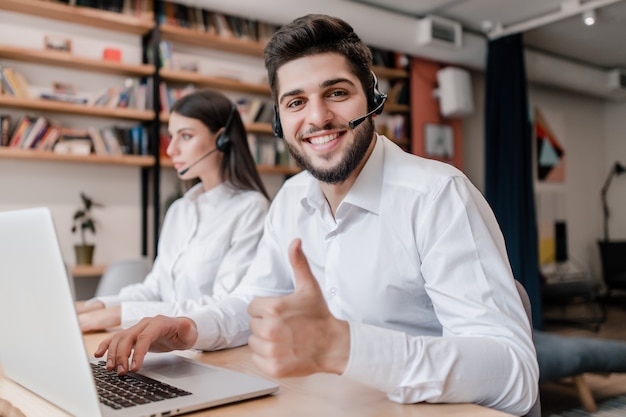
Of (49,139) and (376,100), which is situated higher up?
(49,139)

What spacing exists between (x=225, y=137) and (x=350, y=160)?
101 cm

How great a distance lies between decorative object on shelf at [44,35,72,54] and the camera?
3871 millimetres

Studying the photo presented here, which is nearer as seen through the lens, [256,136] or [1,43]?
[1,43]

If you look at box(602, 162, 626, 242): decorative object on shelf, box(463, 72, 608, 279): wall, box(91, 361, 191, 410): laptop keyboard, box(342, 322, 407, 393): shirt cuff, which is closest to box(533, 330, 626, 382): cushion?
box(342, 322, 407, 393): shirt cuff

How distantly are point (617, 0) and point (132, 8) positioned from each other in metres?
3.89

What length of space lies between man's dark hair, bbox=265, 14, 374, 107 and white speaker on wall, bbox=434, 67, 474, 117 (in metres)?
4.54

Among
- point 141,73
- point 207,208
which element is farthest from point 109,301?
point 141,73

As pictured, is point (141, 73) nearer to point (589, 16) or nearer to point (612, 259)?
point (589, 16)

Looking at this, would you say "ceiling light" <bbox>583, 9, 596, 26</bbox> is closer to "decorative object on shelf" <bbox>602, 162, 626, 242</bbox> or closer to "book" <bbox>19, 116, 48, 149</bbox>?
"decorative object on shelf" <bbox>602, 162, 626, 242</bbox>

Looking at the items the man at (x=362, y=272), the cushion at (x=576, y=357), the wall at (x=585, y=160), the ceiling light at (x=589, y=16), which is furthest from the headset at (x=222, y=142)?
the wall at (x=585, y=160)

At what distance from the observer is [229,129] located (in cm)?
216

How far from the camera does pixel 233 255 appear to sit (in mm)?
1960

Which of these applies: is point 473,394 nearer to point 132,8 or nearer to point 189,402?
point 189,402

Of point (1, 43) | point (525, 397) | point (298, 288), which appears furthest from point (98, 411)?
point (1, 43)
